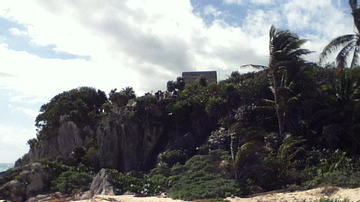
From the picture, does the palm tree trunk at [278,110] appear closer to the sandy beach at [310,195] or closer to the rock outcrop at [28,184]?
the sandy beach at [310,195]

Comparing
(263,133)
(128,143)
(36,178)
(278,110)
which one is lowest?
(36,178)

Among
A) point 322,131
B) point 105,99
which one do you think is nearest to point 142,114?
point 322,131

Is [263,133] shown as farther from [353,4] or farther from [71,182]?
[71,182]

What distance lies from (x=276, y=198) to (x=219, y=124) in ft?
32.9

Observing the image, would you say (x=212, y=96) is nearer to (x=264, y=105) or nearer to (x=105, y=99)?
(x=264, y=105)

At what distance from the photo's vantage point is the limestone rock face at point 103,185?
15630mm

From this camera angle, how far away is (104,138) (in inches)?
930

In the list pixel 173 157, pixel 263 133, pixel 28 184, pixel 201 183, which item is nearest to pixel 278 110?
pixel 263 133

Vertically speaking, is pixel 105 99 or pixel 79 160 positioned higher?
pixel 105 99

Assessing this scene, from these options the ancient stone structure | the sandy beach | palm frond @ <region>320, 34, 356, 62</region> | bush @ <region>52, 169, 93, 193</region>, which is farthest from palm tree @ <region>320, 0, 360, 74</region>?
the ancient stone structure

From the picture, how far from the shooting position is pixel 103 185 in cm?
1611

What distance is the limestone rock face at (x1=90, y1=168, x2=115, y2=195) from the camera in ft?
51.3

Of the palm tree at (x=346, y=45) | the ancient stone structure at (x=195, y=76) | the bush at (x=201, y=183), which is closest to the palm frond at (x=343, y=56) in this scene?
the palm tree at (x=346, y=45)

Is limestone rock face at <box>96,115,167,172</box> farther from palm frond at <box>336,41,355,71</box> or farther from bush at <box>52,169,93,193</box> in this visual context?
palm frond at <box>336,41,355,71</box>
